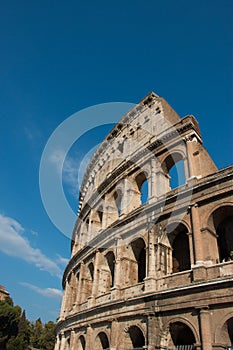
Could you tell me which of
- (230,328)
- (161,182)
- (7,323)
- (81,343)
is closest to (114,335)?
(81,343)

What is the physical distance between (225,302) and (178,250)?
442 cm

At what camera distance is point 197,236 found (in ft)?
39.6

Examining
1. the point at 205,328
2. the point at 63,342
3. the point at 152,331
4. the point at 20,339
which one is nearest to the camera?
the point at 205,328

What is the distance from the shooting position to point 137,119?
21188mm

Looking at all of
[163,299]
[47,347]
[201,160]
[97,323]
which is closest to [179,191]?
[201,160]

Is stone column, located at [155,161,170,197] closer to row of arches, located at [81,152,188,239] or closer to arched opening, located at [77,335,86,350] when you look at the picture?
row of arches, located at [81,152,188,239]

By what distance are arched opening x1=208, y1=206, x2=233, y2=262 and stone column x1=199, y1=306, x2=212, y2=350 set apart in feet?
9.04

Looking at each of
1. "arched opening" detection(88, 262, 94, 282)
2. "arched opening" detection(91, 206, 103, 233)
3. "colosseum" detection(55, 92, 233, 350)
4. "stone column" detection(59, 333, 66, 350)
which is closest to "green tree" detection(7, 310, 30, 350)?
"colosseum" detection(55, 92, 233, 350)

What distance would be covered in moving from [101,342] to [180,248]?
253 inches

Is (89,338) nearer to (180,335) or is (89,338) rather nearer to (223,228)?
(180,335)

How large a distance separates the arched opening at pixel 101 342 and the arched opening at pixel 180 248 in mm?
5160

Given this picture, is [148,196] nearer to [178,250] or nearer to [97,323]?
[178,250]

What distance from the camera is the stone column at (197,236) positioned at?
11.6m

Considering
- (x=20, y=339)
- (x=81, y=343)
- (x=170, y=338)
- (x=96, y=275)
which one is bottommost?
(x=170, y=338)
